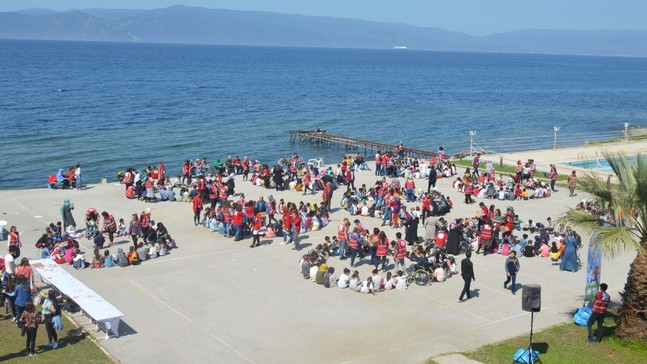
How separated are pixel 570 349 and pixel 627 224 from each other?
9.56 feet

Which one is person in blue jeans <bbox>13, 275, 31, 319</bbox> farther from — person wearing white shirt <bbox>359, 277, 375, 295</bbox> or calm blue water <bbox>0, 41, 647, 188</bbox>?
calm blue water <bbox>0, 41, 647, 188</bbox>

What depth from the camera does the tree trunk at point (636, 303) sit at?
15.4m

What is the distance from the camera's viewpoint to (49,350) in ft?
50.9

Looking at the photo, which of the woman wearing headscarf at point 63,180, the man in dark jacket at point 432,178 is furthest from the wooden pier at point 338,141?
the woman wearing headscarf at point 63,180

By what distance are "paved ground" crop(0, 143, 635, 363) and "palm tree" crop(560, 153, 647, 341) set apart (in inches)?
87.1

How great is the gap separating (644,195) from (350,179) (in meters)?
18.8

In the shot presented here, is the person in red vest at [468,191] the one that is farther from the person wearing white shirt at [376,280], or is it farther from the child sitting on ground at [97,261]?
the child sitting on ground at [97,261]

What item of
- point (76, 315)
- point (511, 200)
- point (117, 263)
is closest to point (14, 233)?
point (117, 263)

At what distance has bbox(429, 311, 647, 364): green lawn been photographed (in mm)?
15141

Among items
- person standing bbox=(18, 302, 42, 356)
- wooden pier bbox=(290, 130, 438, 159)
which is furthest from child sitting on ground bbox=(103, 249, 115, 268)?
wooden pier bbox=(290, 130, 438, 159)

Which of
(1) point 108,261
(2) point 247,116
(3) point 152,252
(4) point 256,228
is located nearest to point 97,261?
(1) point 108,261

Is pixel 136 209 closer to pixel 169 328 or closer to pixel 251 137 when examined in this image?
pixel 169 328

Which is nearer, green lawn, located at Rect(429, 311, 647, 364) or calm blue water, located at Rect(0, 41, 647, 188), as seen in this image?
green lawn, located at Rect(429, 311, 647, 364)

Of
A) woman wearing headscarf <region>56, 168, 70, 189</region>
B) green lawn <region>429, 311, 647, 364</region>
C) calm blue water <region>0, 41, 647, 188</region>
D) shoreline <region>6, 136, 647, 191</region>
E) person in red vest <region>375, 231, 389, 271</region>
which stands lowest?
calm blue water <region>0, 41, 647, 188</region>
